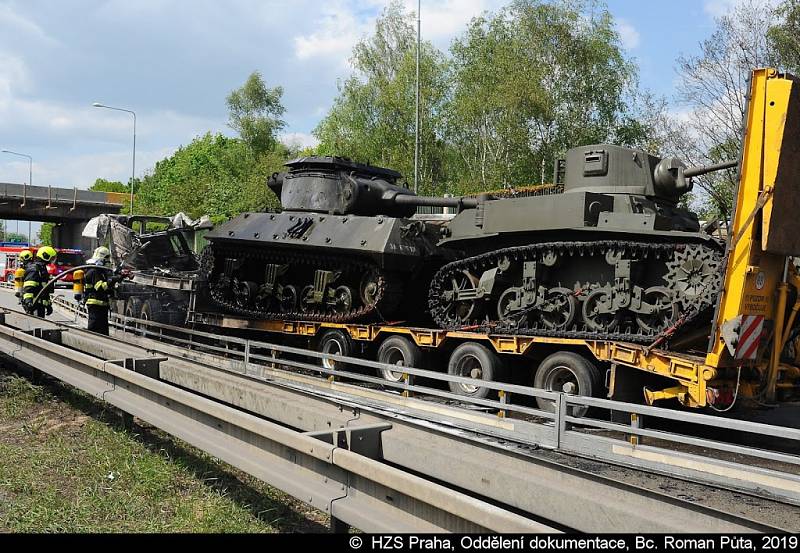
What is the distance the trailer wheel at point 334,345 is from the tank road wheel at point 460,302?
5.95 ft

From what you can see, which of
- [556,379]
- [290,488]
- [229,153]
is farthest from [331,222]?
[229,153]

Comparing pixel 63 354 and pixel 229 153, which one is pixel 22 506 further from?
pixel 229 153

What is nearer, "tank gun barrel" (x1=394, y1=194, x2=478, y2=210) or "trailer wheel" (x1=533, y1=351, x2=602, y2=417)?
"trailer wheel" (x1=533, y1=351, x2=602, y2=417)

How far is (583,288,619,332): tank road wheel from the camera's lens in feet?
29.0

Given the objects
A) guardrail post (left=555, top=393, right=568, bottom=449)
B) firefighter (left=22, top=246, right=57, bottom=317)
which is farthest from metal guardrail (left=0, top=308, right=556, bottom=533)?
firefighter (left=22, top=246, right=57, bottom=317)

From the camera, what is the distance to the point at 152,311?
15.5 metres

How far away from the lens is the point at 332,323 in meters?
12.0

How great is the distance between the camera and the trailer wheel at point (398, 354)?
10.8 m

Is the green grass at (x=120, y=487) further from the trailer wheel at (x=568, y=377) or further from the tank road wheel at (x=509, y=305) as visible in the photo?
the tank road wheel at (x=509, y=305)

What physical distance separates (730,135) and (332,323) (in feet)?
71.9

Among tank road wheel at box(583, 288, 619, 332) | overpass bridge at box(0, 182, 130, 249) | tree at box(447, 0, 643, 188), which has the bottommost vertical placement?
tank road wheel at box(583, 288, 619, 332)

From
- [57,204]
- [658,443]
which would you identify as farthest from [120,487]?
[57,204]

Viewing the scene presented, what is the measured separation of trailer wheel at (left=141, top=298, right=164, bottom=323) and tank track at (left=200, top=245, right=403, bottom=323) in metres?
2.11

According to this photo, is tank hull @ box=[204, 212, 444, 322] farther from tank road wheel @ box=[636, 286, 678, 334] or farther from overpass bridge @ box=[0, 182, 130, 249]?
overpass bridge @ box=[0, 182, 130, 249]
